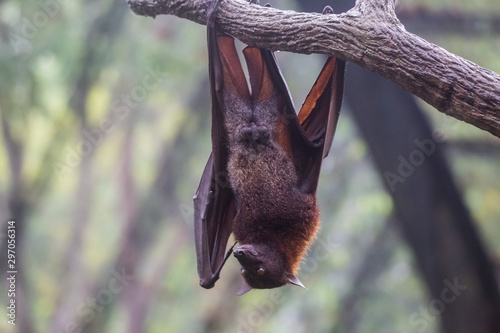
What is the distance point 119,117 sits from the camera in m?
15.1

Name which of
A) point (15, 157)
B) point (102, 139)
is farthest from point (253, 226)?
point (102, 139)

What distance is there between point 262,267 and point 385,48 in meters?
2.35

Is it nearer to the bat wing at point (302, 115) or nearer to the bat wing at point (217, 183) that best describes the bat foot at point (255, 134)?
the bat wing at point (302, 115)

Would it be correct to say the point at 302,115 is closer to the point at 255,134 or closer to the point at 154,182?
the point at 255,134

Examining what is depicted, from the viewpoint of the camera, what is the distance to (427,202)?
9578mm

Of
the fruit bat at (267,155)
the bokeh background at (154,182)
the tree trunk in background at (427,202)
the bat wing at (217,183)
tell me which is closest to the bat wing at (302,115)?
the fruit bat at (267,155)

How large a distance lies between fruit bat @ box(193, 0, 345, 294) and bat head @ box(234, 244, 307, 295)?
0.07 ft

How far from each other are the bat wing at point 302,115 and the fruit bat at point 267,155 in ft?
0.03

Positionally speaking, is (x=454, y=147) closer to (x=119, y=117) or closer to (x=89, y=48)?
(x=89, y=48)

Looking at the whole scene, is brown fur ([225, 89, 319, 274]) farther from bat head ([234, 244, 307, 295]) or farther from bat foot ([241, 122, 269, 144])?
bat head ([234, 244, 307, 295])

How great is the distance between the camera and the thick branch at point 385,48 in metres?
4.00

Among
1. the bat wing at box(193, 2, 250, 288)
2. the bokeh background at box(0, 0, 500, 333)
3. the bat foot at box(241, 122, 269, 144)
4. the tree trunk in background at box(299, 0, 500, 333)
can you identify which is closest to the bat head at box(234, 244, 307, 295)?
the bat wing at box(193, 2, 250, 288)

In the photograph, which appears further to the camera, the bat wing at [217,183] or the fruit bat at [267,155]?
the fruit bat at [267,155]

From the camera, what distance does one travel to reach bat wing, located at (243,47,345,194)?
547cm
